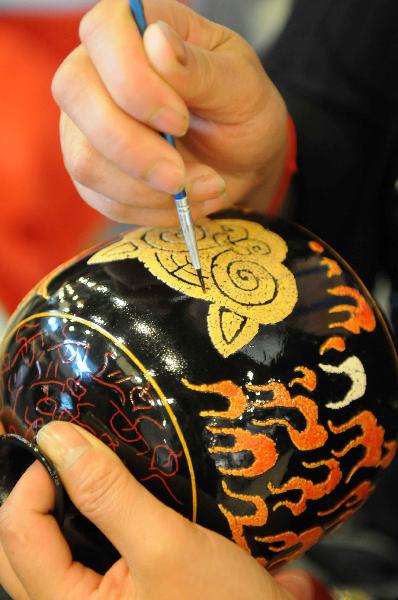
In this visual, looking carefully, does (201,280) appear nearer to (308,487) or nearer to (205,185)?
(205,185)

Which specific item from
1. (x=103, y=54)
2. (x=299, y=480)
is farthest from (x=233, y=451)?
(x=103, y=54)

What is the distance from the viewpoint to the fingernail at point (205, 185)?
661mm

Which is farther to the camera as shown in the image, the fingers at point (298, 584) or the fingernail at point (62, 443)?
the fingers at point (298, 584)

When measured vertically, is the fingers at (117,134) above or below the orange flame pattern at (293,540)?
above

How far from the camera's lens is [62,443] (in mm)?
572

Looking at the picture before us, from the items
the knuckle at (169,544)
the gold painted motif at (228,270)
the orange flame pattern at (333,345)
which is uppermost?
the gold painted motif at (228,270)

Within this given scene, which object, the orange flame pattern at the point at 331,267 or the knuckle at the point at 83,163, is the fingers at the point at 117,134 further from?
the orange flame pattern at the point at 331,267

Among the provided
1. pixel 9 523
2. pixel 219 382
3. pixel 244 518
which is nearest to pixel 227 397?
pixel 219 382

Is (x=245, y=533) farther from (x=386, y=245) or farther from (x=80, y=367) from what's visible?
(x=386, y=245)

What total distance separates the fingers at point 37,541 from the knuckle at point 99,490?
0.05 meters

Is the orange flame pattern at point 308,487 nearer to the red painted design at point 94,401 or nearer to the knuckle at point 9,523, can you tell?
the red painted design at point 94,401

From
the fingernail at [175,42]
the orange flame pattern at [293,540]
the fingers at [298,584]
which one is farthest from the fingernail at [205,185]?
the fingers at [298,584]

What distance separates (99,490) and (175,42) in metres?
0.37

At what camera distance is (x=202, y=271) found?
0.64 metres
